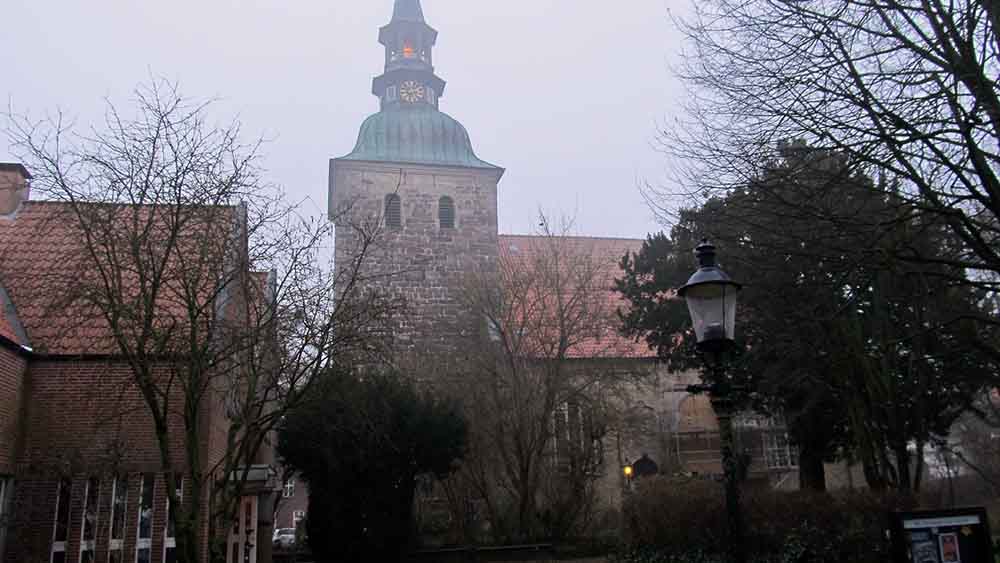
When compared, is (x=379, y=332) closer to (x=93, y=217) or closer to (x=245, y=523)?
(x=93, y=217)

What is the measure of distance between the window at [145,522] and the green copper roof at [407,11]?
27.8m

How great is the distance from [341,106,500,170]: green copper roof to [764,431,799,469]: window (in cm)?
1634

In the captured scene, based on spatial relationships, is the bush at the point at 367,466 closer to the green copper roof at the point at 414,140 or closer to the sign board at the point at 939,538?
the sign board at the point at 939,538

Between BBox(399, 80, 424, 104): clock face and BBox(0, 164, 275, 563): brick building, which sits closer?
BBox(0, 164, 275, 563): brick building

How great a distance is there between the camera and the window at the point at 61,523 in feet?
48.7

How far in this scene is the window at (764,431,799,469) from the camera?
116ft

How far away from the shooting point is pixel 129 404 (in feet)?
51.8

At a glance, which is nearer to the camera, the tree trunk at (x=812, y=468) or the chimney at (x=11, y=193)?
the chimney at (x=11, y=193)

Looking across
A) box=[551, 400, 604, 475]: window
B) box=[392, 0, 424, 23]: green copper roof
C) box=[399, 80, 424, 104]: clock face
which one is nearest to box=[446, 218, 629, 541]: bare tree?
box=[551, 400, 604, 475]: window

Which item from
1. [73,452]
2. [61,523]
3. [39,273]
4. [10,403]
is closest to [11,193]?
[39,273]

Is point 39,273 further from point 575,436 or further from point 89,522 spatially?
point 575,436

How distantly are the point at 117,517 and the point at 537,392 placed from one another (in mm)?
12270

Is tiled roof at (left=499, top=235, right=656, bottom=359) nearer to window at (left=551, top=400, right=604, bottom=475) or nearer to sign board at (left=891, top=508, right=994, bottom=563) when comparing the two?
window at (left=551, top=400, right=604, bottom=475)

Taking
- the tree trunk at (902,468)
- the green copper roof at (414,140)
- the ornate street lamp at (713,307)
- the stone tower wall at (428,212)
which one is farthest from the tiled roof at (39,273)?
the green copper roof at (414,140)
